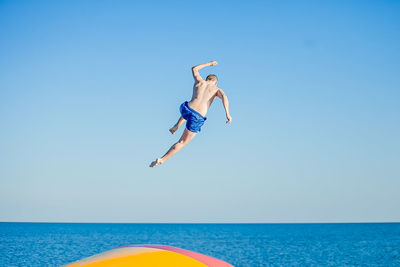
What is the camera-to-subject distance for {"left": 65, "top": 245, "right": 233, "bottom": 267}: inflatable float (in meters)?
8.41

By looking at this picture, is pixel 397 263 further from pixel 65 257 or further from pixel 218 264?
pixel 218 264

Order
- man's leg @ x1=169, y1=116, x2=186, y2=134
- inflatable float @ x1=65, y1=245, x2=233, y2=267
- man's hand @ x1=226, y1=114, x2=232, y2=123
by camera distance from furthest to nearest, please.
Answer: man's leg @ x1=169, y1=116, x2=186, y2=134
man's hand @ x1=226, y1=114, x2=232, y2=123
inflatable float @ x1=65, y1=245, x2=233, y2=267

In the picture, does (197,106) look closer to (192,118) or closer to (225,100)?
(192,118)

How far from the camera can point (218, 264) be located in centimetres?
→ 905

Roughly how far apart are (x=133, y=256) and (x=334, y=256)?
44.8m

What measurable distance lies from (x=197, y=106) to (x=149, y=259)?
9.81 feet

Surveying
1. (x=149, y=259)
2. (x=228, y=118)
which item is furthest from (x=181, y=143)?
(x=149, y=259)

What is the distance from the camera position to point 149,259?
853 centimetres

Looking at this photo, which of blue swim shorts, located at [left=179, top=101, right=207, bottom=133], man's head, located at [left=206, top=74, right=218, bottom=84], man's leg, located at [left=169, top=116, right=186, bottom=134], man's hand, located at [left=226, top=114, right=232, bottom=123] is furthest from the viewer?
man's leg, located at [left=169, top=116, right=186, bottom=134]

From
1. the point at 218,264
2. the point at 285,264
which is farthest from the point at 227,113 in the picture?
the point at 285,264

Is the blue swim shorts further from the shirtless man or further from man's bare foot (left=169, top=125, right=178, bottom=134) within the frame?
man's bare foot (left=169, top=125, right=178, bottom=134)

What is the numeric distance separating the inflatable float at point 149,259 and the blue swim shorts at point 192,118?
7.60 ft

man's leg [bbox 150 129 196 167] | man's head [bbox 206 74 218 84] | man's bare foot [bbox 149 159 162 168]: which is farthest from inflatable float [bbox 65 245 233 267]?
man's head [bbox 206 74 218 84]

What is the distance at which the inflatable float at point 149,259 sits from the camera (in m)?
8.41
